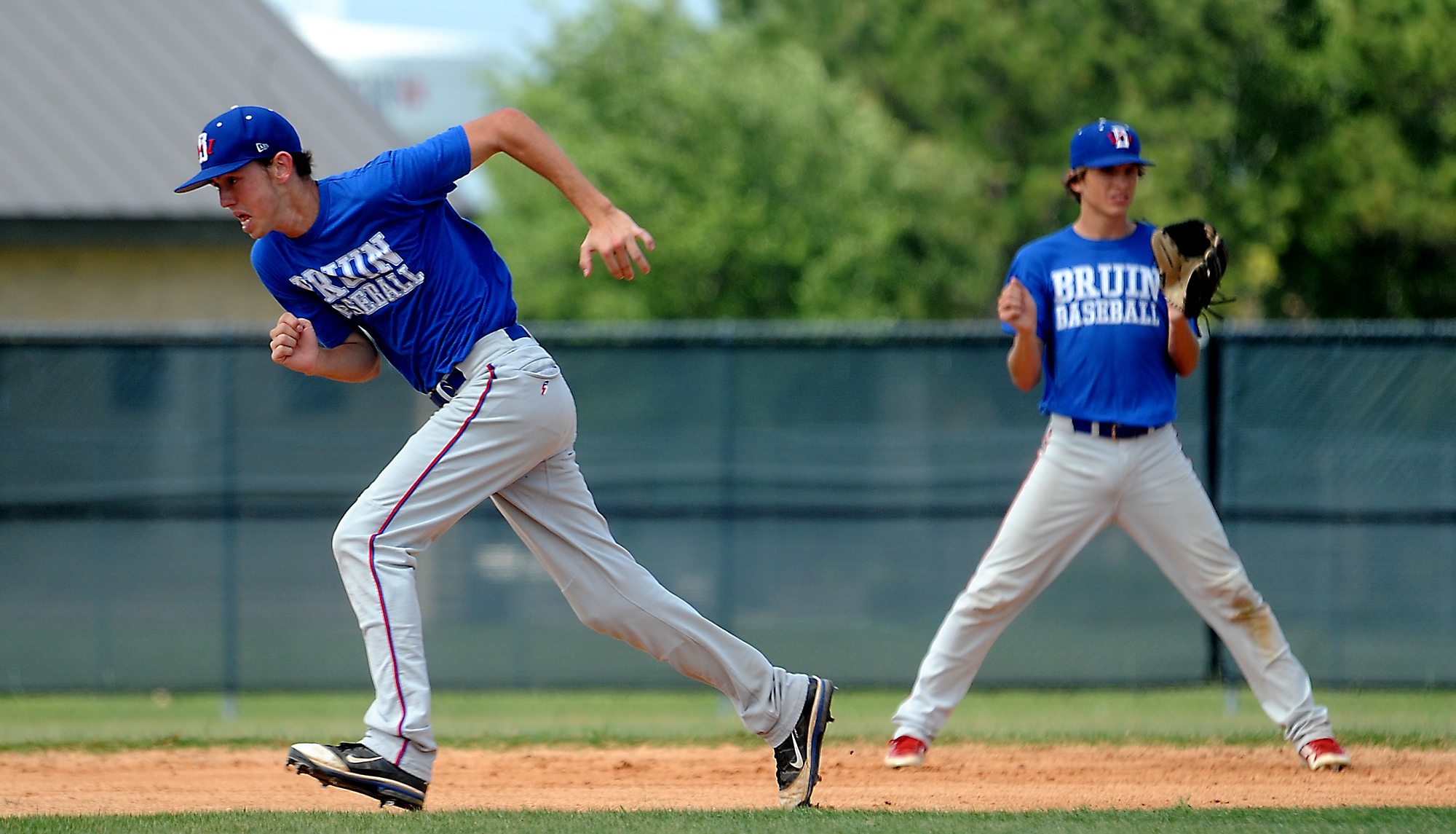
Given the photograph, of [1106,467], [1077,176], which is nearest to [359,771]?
[1106,467]

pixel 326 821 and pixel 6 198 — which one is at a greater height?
pixel 6 198

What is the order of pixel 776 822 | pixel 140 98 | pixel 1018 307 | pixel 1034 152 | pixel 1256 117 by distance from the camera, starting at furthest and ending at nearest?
1. pixel 1034 152
2. pixel 1256 117
3. pixel 140 98
4. pixel 1018 307
5. pixel 776 822

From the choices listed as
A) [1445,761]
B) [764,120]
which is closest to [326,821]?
[1445,761]

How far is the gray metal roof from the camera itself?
1135 cm

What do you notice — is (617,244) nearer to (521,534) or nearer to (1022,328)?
(521,534)

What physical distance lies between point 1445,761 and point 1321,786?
843mm

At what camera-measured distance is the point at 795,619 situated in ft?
25.3

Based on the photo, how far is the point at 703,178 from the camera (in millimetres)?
23188

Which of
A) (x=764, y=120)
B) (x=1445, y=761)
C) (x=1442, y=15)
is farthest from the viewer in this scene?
(x=764, y=120)

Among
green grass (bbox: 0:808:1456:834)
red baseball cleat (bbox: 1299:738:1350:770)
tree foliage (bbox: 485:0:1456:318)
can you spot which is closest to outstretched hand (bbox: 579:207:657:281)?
green grass (bbox: 0:808:1456:834)

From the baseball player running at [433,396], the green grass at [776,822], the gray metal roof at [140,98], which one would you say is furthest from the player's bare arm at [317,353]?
the gray metal roof at [140,98]

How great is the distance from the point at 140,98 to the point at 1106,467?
34.0ft

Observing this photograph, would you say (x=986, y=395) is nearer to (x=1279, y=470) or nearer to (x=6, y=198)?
(x=1279, y=470)

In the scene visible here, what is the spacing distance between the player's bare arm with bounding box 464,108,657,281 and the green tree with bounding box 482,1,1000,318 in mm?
18245
